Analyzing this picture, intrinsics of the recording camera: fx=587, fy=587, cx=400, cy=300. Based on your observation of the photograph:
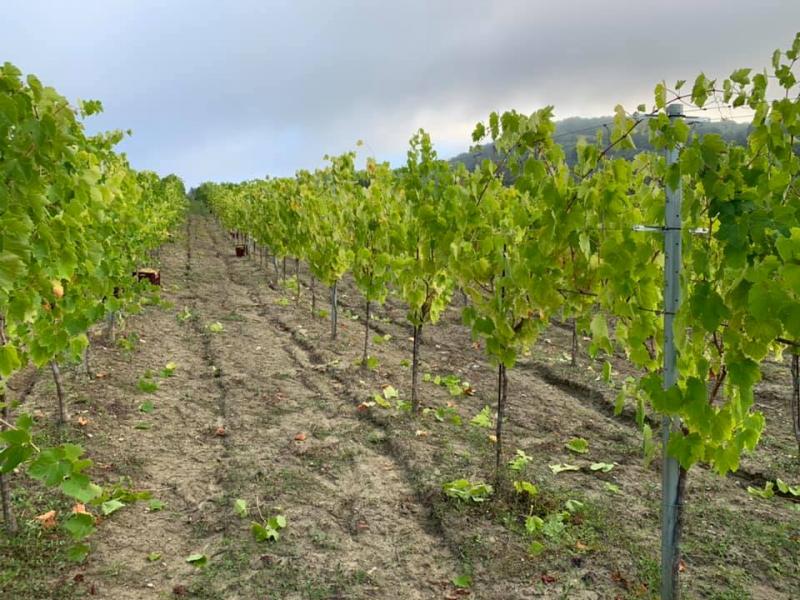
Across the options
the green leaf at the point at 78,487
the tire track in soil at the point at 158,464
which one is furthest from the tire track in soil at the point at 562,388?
the green leaf at the point at 78,487

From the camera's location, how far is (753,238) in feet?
7.22

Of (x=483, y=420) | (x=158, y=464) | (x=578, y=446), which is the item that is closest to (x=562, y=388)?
(x=483, y=420)

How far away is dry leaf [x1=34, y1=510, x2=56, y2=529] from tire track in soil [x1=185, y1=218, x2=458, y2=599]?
1216mm

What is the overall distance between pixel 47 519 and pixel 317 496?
1967 mm

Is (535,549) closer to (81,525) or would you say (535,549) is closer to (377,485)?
(377,485)

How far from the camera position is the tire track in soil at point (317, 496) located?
3773 millimetres

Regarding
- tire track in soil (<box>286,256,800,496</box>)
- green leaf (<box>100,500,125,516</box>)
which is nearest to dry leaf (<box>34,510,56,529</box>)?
green leaf (<box>100,500,125,516</box>)

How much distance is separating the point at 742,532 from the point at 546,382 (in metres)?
4.15

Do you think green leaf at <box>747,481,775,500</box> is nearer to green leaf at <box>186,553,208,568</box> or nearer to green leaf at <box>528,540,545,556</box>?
green leaf at <box>528,540,545,556</box>

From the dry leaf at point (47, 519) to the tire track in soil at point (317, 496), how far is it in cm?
122

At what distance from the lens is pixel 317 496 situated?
485 cm

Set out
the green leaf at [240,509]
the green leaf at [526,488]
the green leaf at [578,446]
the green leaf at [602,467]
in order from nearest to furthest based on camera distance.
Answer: the green leaf at [240,509] → the green leaf at [526,488] → the green leaf at [602,467] → the green leaf at [578,446]

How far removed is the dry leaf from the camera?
13.9ft

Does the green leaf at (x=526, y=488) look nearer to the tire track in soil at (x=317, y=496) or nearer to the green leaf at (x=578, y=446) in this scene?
the tire track in soil at (x=317, y=496)
